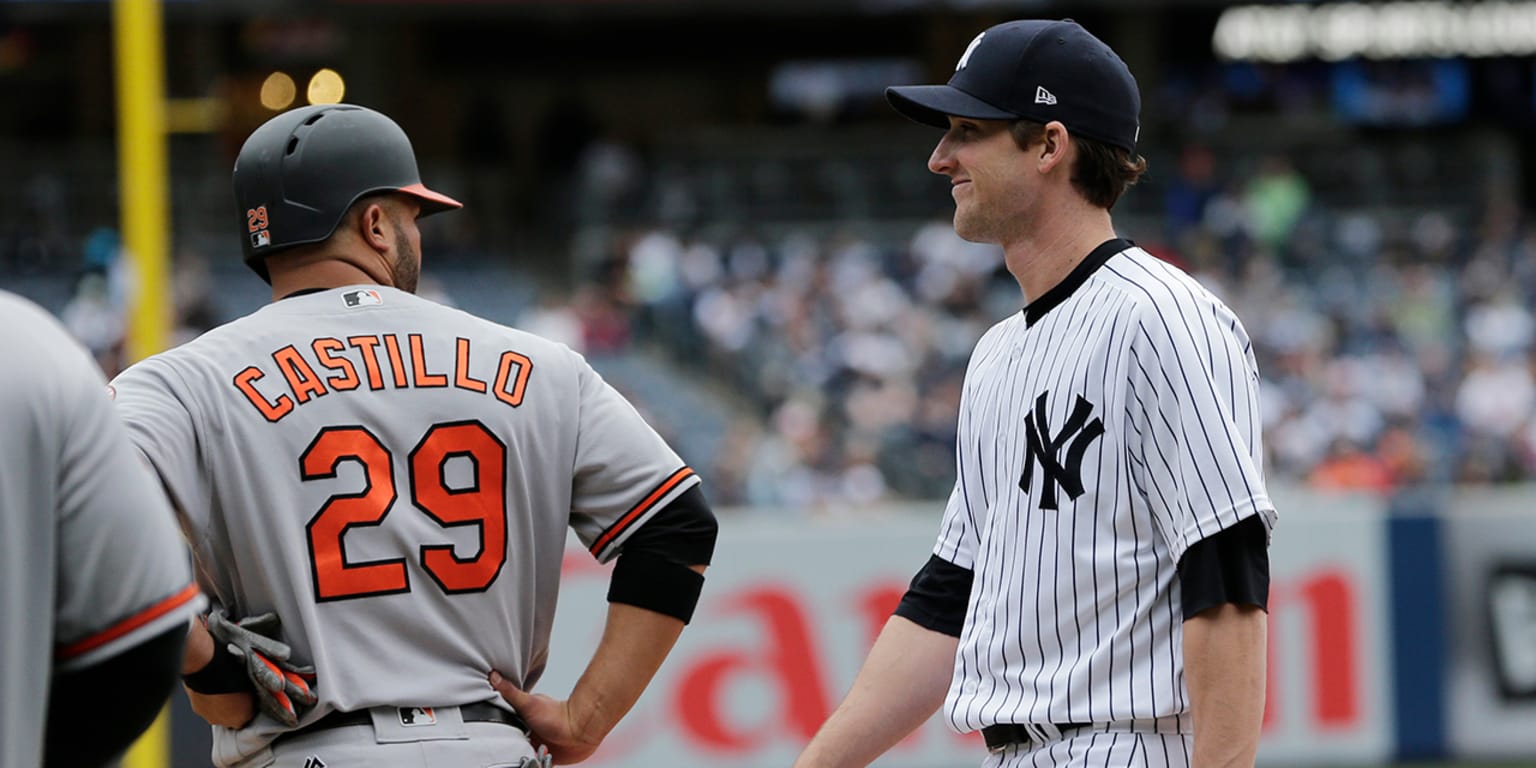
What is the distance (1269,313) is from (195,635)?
1420cm

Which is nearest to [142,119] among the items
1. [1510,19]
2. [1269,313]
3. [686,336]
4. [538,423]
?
[538,423]

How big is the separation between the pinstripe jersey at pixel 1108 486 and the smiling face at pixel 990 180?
0.12 m

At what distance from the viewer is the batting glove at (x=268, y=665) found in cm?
273

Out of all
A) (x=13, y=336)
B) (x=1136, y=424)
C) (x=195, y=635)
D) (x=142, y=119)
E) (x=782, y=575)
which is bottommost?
(x=782, y=575)

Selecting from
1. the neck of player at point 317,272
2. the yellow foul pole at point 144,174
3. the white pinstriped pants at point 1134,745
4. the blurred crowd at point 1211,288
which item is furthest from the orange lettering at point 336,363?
the blurred crowd at point 1211,288

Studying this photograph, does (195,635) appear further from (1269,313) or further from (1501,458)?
(1269,313)

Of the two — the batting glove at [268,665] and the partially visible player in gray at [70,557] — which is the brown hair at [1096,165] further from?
the partially visible player in gray at [70,557]

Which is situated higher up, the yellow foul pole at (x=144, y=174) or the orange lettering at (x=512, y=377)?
the yellow foul pole at (x=144, y=174)

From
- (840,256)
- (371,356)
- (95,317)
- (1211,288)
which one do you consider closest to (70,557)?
(371,356)

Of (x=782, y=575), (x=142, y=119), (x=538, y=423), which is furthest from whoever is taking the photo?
(x=782, y=575)

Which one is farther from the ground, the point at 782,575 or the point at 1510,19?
the point at 1510,19

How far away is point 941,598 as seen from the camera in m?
3.05

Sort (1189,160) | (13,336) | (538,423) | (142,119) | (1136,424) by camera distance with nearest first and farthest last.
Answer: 1. (13,336)
2. (1136,424)
3. (538,423)
4. (142,119)
5. (1189,160)

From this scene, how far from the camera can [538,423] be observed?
2920 mm
